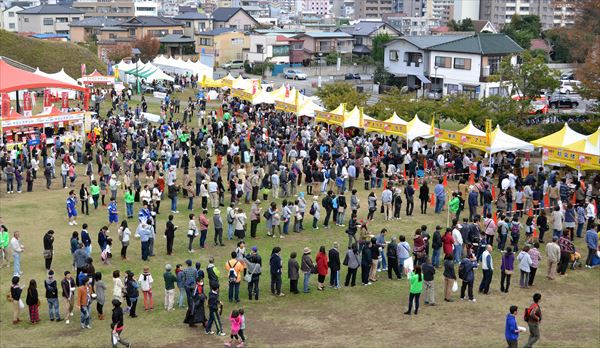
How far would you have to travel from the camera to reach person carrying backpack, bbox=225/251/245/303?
15.8 metres

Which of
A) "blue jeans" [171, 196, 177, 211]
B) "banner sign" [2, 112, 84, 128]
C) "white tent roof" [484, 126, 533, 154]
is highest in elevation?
"white tent roof" [484, 126, 533, 154]

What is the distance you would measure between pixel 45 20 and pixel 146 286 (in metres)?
101

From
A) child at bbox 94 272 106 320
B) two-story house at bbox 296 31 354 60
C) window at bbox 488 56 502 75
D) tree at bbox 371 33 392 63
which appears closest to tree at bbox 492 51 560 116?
window at bbox 488 56 502 75

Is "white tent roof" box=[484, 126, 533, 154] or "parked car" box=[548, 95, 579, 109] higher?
"white tent roof" box=[484, 126, 533, 154]

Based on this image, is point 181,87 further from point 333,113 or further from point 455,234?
point 455,234

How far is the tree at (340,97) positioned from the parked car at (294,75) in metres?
31.3

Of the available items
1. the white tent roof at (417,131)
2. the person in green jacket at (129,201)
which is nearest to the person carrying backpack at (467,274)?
the person in green jacket at (129,201)

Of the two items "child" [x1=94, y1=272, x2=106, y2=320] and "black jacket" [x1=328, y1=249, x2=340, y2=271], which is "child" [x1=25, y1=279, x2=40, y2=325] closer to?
"child" [x1=94, y1=272, x2=106, y2=320]

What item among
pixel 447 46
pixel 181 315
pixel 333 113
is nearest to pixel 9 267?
pixel 181 315

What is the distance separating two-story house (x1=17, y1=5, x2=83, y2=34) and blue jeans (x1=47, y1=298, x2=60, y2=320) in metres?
98.8

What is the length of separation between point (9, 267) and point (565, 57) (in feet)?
246

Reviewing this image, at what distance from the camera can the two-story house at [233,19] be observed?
101 meters

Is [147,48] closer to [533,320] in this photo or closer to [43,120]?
[43,120]

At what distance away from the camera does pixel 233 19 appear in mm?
101688
